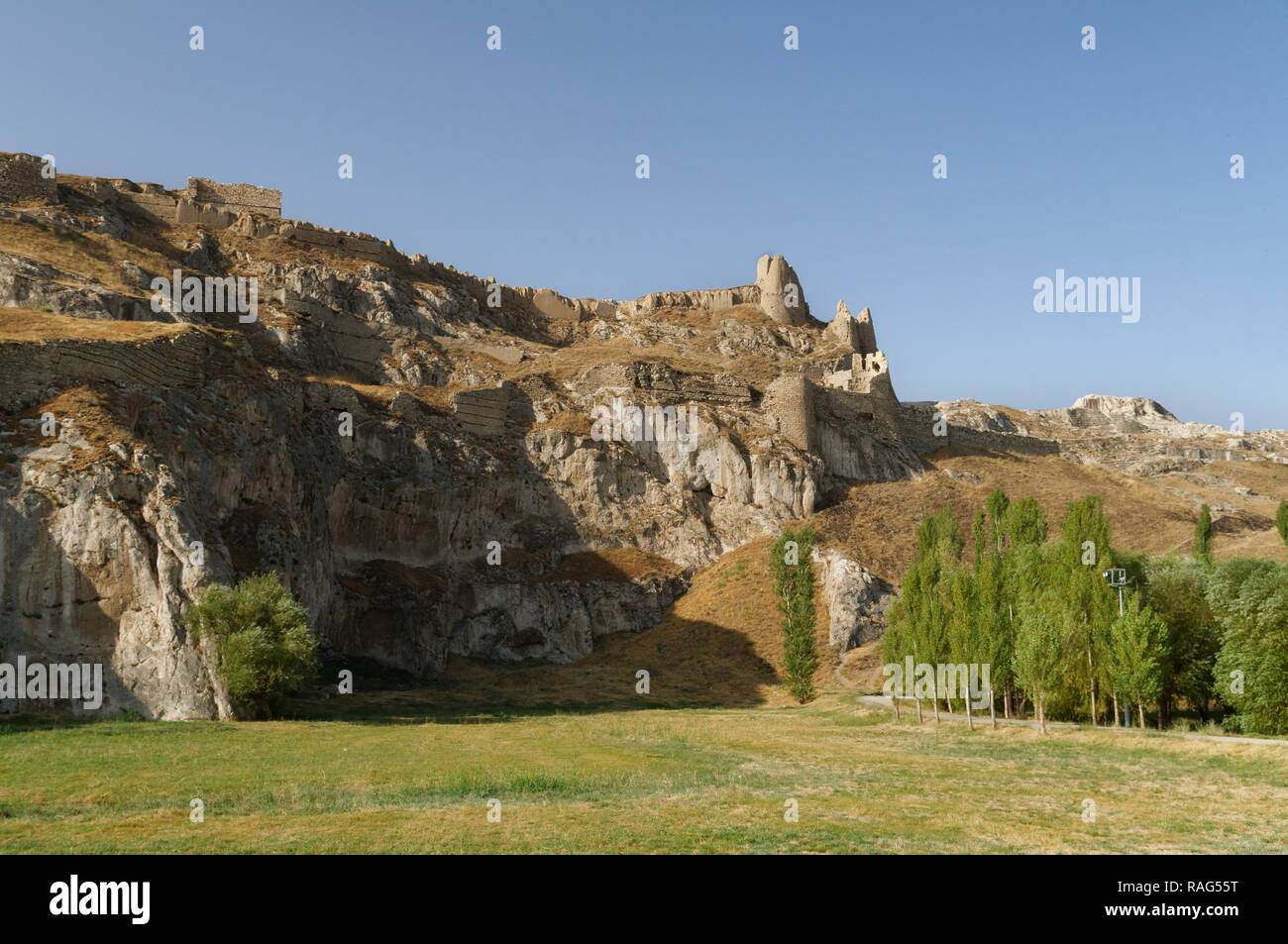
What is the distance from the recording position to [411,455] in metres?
72.2

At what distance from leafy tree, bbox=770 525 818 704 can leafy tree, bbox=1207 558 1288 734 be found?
21971 millimetres

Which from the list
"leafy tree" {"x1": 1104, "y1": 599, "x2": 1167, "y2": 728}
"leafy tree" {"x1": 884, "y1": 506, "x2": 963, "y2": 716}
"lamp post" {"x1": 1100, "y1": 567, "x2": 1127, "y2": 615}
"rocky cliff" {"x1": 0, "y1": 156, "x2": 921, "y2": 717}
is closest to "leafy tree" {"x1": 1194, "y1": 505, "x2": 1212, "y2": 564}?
"leafy tree" {"x1": 884, "y1": 506, "x2": 963, "y2": 716}

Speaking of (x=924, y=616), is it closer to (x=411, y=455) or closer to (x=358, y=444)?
(x=411, y=455)

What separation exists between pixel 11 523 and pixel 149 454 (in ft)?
18.7

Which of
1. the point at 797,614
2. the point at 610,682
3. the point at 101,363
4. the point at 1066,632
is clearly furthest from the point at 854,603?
the point at 101,363

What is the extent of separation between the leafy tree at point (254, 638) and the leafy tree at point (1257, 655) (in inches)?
1334

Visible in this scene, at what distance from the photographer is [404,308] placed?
3563 inches

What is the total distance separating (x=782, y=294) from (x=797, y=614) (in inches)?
2306

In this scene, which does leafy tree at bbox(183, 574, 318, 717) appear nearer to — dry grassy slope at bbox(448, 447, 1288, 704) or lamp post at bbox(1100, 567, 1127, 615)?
dry grassy slope at bbox(448, 447, 1288, 704)

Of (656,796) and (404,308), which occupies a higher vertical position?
(404,308)

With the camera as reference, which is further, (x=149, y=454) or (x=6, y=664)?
(x=149, y=454)
